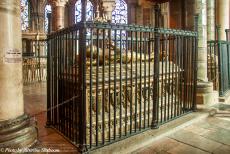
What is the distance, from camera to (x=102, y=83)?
3246 millimetres

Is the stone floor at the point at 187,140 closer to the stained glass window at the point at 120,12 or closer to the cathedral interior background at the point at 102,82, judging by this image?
the cathedral interior background at the point at 102,82

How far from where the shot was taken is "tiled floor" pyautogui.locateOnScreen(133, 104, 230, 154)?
349cm

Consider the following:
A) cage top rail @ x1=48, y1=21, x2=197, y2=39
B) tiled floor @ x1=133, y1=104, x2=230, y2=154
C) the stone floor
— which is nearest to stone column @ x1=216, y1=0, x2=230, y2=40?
the stone floor

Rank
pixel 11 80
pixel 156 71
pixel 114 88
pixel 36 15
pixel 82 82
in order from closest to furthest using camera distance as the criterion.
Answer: pixel 11 80 < pixel 82 82 < pixel 114 88 < pixel 156 71 < pixel 36 15

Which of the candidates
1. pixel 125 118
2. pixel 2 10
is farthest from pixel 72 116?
pixel 2 10

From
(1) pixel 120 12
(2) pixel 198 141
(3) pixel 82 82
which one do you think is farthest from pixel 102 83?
(1) pixel 120 12

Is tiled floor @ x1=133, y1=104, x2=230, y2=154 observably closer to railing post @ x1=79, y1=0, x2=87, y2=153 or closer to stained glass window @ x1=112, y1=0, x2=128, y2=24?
railing post @ x1=79, y1=0, x2=87, y2=153

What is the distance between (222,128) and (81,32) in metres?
3.09

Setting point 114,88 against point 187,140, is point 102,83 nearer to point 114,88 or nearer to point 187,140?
point 114,88

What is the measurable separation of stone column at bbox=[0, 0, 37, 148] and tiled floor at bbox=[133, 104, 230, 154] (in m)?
1.52

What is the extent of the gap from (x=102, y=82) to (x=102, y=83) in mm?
13

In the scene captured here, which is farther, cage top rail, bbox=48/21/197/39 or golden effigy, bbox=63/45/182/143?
golden effigy, bbox=63/45/182/143

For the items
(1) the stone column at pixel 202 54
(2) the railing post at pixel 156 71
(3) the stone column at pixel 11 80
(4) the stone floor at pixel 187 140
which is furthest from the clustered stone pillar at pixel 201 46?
(3) the stone column at pixel 11 80

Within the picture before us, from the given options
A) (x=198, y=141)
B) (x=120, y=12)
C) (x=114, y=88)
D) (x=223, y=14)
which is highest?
(x=120, y=12)
